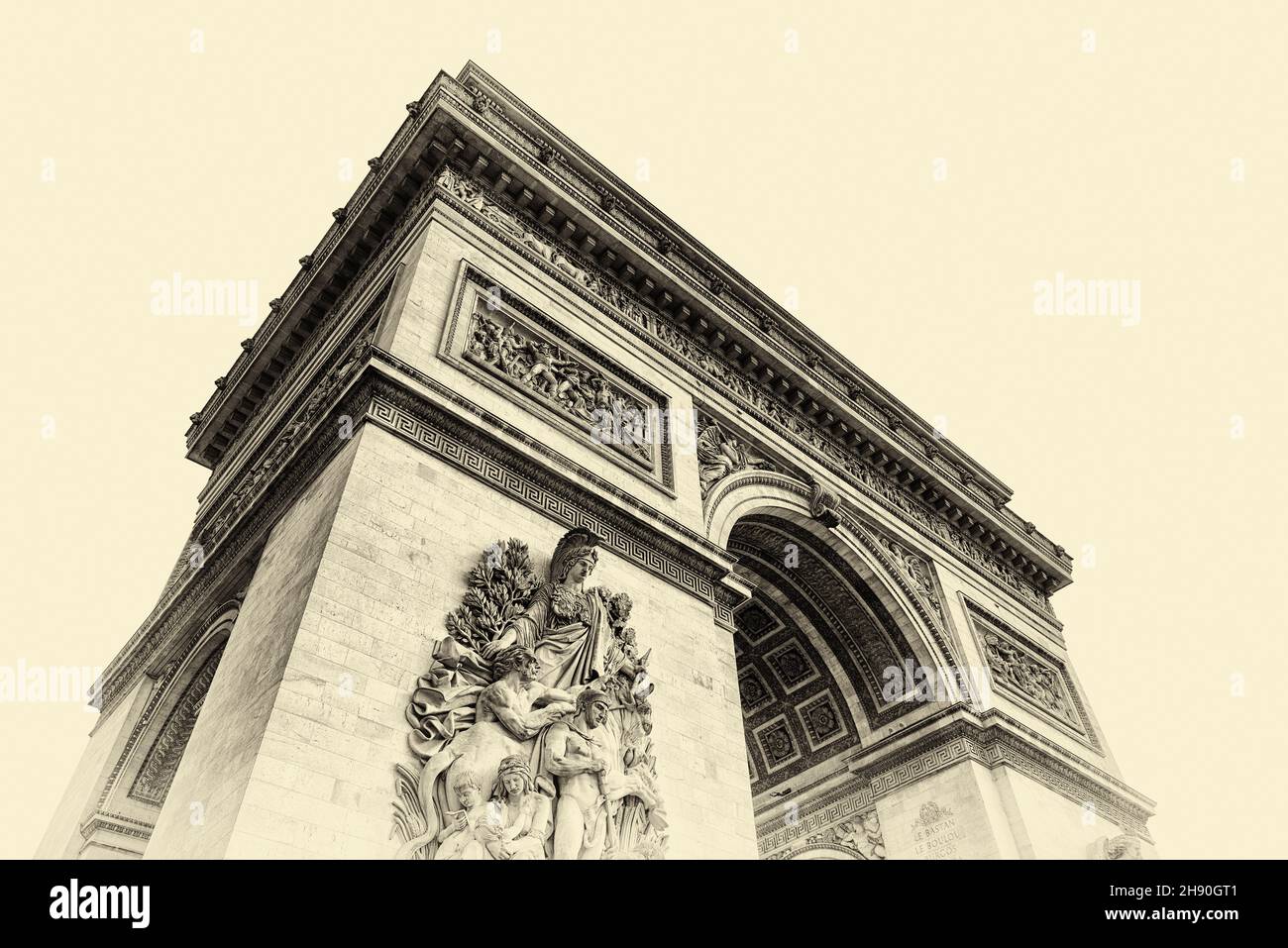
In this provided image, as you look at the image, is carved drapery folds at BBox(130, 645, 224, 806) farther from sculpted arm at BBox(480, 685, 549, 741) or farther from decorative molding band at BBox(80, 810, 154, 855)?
sculpted arm at BBox(480, 685, 549, 741)

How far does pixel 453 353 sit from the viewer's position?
27.2ft

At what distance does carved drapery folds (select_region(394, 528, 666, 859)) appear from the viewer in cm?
564

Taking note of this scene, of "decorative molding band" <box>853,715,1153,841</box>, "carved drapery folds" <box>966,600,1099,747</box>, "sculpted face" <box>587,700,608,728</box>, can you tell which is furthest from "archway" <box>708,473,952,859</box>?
"sculpted face" <box>587,700,608,728</box>

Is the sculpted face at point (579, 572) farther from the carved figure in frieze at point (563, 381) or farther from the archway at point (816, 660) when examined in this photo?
the archway at point (816, 660)

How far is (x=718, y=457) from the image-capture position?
10.8 m

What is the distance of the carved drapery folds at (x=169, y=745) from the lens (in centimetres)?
991

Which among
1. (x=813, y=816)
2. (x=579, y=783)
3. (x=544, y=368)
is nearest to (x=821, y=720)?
(x=813, y=816)

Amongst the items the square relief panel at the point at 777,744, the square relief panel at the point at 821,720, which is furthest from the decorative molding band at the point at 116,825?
the square relief panel at the point at 821,720

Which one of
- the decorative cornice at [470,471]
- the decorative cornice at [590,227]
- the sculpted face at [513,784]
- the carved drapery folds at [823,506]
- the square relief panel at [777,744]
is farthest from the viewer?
the square relief panel at [777,744]

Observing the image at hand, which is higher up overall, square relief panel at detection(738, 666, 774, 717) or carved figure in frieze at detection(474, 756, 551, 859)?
square relief panel at detection(738, 666, 774, 717)

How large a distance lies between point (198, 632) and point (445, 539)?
4.46m

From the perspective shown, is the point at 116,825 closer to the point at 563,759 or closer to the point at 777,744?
the point at 563,759

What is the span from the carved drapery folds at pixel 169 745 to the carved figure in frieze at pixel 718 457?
19.3 feet

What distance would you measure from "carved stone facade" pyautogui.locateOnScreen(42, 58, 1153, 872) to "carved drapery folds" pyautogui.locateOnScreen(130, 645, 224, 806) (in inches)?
1.3
